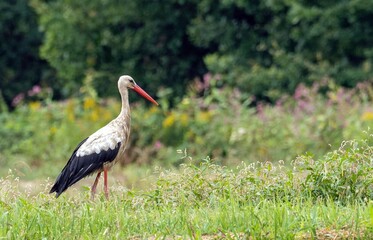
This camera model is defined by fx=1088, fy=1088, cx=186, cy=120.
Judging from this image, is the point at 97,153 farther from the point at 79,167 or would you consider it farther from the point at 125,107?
the point at 125,107

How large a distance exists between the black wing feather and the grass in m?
0.85

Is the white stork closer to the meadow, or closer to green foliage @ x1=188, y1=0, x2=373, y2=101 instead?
the meadow

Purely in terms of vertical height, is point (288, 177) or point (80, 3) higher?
point (80, 3)

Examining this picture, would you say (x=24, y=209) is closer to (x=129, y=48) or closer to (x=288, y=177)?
Answer: (x=288, y=177)

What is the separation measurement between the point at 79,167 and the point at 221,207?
2.82m

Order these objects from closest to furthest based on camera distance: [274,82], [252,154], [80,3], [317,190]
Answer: [317,190]
[252,154]
[274,82]
[80,3]

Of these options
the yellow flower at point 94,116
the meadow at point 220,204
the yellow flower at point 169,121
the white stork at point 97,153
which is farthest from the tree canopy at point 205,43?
the meadow at point 220,204

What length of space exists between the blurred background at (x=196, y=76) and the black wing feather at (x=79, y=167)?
5.19 metres

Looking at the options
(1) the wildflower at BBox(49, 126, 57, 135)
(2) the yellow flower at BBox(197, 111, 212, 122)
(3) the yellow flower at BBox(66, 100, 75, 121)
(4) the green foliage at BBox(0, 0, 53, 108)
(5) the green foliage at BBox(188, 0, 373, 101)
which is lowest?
(2) the yellow flower at BBox(197, 111, 212, 122)

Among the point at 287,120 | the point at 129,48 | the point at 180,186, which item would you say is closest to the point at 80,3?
the point at 129,48

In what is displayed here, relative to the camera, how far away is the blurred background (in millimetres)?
18094

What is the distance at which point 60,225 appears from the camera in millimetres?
7828

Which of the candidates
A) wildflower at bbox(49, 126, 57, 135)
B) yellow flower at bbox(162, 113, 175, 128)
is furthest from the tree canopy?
wildflower at bbox(49, 126, 57, 135)

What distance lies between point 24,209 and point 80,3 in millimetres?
18585
